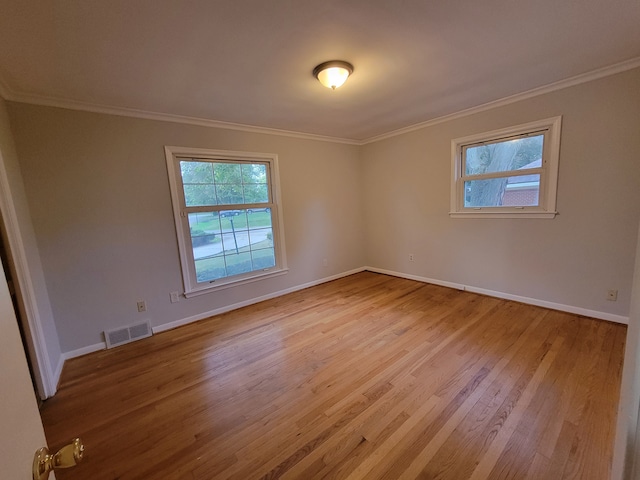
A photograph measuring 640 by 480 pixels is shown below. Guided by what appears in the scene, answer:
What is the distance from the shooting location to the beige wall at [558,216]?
2.36 metres

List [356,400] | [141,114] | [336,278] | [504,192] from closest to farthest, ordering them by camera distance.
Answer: [356,400] → [141,114] → [504,192] → [336,278]

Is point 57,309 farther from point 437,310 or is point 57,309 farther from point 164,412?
point 437,310

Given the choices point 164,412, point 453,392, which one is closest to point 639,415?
point 453,392

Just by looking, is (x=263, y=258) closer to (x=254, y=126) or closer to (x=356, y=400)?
(x=254, y=126)

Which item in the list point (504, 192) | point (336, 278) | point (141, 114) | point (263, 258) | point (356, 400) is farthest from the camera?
point (336, 278)

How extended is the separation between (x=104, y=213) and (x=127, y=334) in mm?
1229

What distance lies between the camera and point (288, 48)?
179 centimetres

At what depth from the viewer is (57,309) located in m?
2.38

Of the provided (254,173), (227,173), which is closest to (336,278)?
(254,173)

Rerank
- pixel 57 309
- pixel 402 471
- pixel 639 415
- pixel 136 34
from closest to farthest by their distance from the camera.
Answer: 1. pixel 639 415
2. pixel 402 471
3. pixel 136 34
4. pixel 57 309

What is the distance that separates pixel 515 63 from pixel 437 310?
2.41m

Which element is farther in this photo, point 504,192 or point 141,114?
point 504,192

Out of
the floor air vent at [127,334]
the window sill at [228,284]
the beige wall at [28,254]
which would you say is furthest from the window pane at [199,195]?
the floor air vent at [127,334]

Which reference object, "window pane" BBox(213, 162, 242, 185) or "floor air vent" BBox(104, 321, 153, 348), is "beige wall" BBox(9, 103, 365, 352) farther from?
"window pane" BBox(213, 162, 242, 185)
